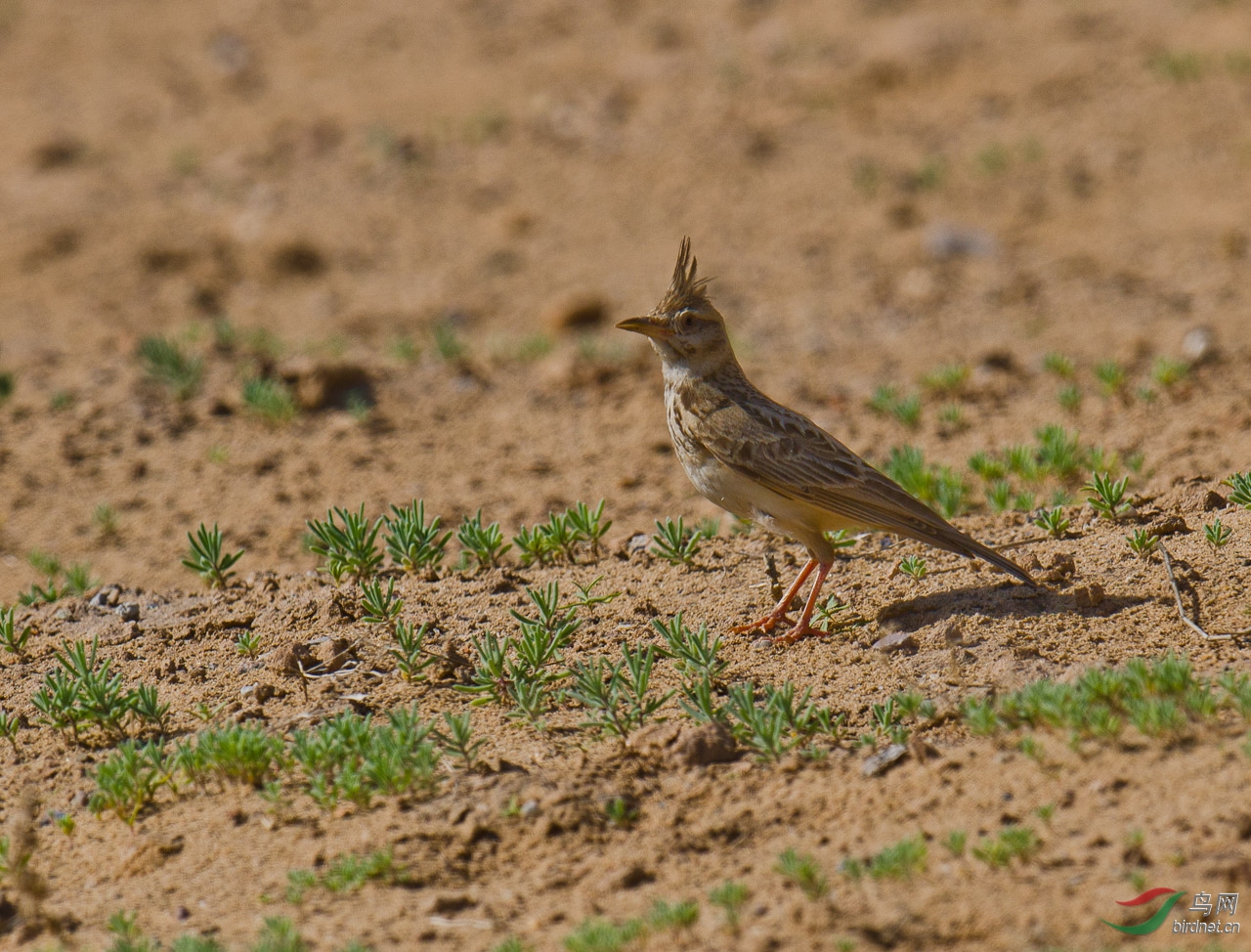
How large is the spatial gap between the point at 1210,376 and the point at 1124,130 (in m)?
5.67

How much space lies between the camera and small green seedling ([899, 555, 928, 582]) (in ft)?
19.7

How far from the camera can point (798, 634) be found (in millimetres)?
5613

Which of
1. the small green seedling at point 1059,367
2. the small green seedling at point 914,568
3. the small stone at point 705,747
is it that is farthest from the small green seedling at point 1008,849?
the small green seedling at point 1059,367

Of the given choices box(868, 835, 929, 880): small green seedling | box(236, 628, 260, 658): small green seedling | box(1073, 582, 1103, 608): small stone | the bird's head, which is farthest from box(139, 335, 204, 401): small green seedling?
box(868, 835, 929, 880): small green seedling

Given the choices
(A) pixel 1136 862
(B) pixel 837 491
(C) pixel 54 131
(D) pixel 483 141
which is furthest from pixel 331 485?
(C) pixel 54 131

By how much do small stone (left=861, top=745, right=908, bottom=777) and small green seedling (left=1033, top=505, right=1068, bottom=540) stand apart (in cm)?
198

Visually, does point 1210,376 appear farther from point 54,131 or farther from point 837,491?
point 54,131

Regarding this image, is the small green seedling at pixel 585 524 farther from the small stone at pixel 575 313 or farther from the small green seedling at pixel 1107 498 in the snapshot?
the small stone at pixel 575 313

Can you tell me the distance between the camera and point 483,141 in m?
14.5

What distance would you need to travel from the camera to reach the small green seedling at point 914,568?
601 cm

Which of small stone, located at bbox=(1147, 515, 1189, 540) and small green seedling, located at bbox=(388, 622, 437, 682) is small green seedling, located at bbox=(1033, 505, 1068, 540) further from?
small green seedling, located at bbox=(388, 622, 437, 682)

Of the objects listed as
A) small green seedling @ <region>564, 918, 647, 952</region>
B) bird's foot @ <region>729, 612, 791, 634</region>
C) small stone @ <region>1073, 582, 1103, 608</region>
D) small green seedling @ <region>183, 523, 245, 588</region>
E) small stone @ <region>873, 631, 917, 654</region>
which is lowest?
small green seedling @ <region>564, 918, 647, 952</region>

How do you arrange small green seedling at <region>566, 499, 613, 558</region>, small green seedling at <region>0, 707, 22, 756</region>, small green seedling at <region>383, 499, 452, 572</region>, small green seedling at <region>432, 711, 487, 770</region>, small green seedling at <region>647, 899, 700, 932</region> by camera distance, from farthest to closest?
small green seedling at <region>566, 499, 613, 558</region> → small green seedling at <region>383, 499, 452, 572</region> → small green seedling at <region>0, 707, 22, 756</region> → small green seedling at <region>432, 711, 487, 770</region> → small green seedling at <region>647, 899, 700, 932</region>

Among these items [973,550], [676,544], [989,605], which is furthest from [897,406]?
[973,550]
